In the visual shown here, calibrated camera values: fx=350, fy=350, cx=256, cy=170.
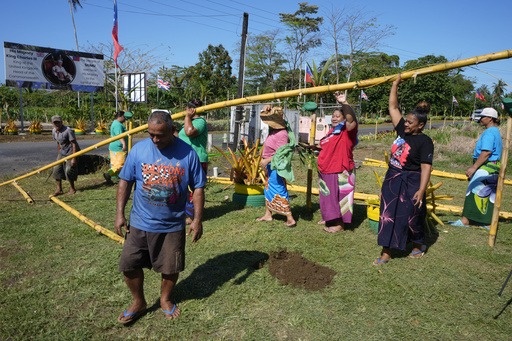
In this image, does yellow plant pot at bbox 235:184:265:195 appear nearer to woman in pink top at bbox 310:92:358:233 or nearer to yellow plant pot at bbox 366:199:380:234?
woman in pink top at bbox 310:92:358:233

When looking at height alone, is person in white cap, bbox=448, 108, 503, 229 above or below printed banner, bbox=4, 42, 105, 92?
below

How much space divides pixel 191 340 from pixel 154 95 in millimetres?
36156

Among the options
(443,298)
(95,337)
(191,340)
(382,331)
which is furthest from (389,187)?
(95,337)

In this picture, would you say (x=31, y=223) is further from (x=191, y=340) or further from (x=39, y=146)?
(x=39, y=146)

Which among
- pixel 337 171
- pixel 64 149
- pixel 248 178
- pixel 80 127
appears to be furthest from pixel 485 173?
pixel 80 127

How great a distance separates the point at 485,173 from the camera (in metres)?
5.37

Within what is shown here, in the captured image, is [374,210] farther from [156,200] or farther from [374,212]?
[156,200]

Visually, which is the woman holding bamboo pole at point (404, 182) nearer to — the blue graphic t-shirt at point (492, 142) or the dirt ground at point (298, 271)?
the dirt ground at point (298, 271)

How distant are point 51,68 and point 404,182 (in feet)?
75.3

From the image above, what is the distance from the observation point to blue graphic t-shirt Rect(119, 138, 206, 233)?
2.93m

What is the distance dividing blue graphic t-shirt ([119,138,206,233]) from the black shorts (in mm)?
69

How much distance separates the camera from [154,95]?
36.4 metres

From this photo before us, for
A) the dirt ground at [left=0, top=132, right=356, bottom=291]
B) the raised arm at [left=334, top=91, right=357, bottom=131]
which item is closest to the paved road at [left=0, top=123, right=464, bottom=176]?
the dirt ground at [left=0, top=132, right=356, bottom=291]

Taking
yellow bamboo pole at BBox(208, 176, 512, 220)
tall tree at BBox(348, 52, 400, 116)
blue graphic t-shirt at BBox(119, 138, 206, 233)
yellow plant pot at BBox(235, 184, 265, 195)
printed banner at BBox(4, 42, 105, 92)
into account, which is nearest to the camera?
blue graphic t-shirt at BBox(119, 138, 206, 233)
